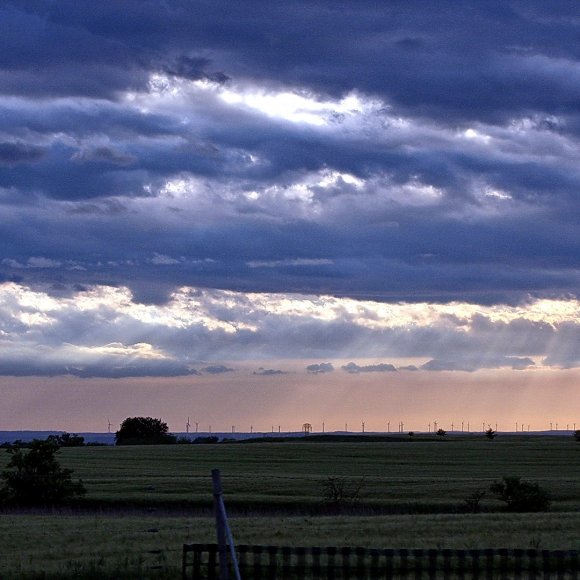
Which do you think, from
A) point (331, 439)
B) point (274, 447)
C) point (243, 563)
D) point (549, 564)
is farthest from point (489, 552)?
point (331, 439)

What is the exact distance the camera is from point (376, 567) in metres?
19.6

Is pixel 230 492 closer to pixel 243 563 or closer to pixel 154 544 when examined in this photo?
pixel 154 544

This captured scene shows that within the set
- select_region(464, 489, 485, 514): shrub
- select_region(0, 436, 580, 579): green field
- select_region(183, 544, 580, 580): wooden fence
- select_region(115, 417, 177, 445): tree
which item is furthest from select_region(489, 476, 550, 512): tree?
select_region(115, 417, 177, 445): tree

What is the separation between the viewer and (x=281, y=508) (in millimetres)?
55094

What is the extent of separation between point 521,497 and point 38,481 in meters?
27.7

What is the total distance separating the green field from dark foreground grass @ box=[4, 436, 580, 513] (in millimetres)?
125

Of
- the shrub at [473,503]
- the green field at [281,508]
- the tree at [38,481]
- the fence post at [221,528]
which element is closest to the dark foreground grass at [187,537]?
the green field at [281,508]

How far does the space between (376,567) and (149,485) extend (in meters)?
49.2

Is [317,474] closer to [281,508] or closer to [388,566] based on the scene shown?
[281,508]

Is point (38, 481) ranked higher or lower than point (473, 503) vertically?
higher

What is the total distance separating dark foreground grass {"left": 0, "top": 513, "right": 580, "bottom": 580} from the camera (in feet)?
76.1

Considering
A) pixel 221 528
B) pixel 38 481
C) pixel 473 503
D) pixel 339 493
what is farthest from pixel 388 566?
pixel 38 481

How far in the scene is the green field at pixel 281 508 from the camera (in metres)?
26.3

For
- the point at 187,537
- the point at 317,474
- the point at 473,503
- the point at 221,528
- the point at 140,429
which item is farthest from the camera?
the point at 140,429
